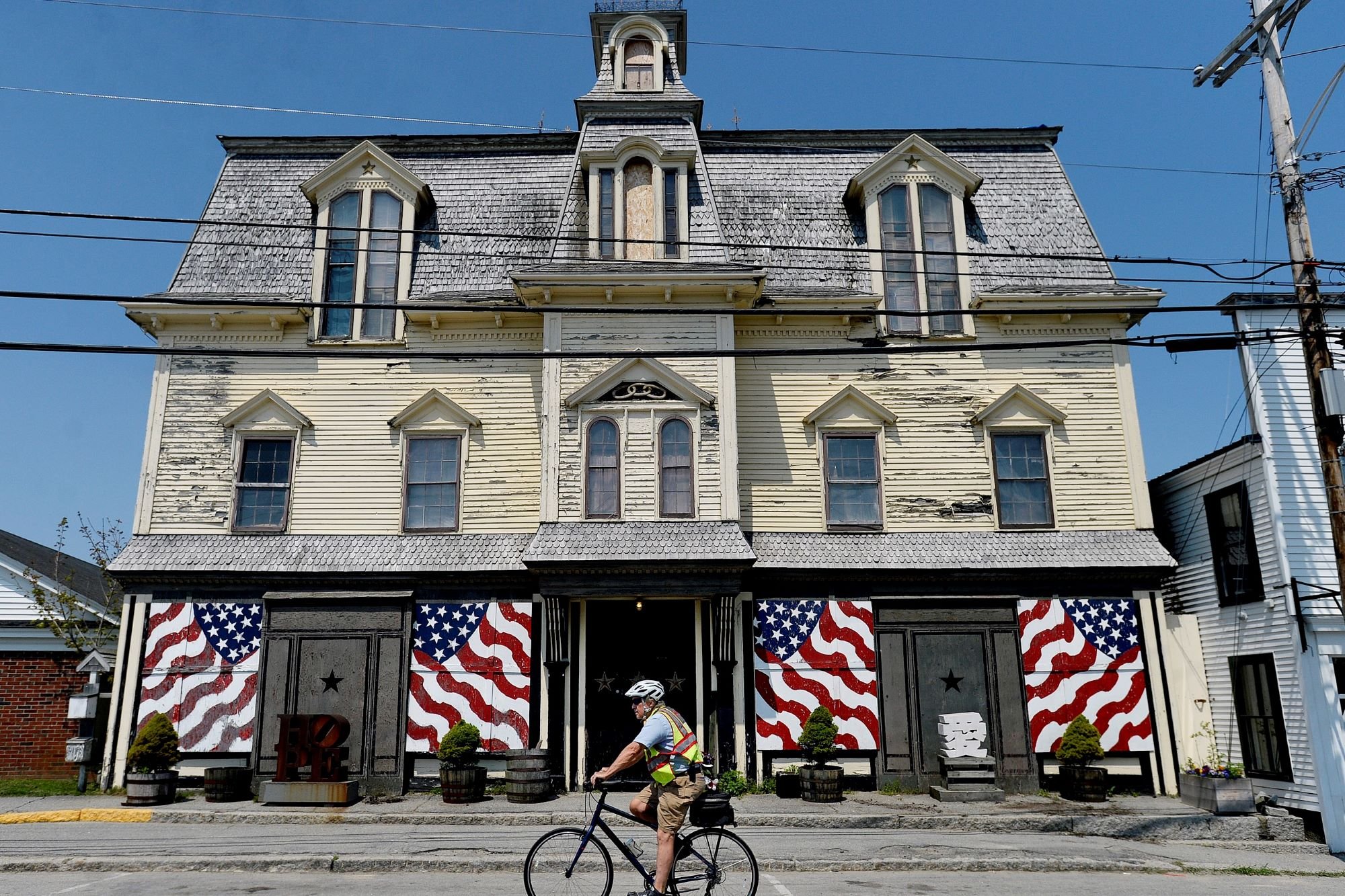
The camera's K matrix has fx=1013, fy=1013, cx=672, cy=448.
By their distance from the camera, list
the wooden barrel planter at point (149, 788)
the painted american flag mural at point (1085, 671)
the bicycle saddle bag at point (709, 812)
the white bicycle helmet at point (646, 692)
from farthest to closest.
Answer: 1. the painted american flag mural at point (1085, 671)
2. the wooden barrel planter at point (149, 788)
3. the white bicycle helmet at point (646, 692)
4. the bicycle saddle bag at point (709, 812)

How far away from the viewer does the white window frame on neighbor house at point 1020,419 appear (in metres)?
17.7

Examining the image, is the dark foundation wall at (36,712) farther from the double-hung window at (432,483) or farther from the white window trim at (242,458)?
the double-hung window at (432,483)

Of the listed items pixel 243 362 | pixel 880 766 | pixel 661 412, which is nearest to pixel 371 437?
pixel 243 362

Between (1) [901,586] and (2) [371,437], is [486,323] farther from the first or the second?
(1) [901,586]

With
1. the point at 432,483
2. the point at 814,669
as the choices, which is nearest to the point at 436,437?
the point at 432,483

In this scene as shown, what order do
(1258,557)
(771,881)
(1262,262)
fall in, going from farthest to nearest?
(1258,557)
(1262,262)
(771,881)

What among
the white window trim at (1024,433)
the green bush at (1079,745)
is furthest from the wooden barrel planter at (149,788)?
the white window trim at (1024,433)

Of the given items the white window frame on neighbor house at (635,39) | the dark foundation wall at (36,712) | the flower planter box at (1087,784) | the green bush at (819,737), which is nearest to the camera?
the green bush at (819,737)

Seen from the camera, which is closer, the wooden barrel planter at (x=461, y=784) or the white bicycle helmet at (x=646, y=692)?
the white bicycle helmet at (x=646, y=692)

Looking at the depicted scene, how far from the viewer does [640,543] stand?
16.1m

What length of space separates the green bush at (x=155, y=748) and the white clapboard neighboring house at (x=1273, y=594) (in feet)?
52.0

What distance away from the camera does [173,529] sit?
1717 cm

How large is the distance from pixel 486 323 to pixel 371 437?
9.29 feet

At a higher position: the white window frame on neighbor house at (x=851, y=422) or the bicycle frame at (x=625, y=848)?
the white window frame on neighbor house at (x=851, y=422)
